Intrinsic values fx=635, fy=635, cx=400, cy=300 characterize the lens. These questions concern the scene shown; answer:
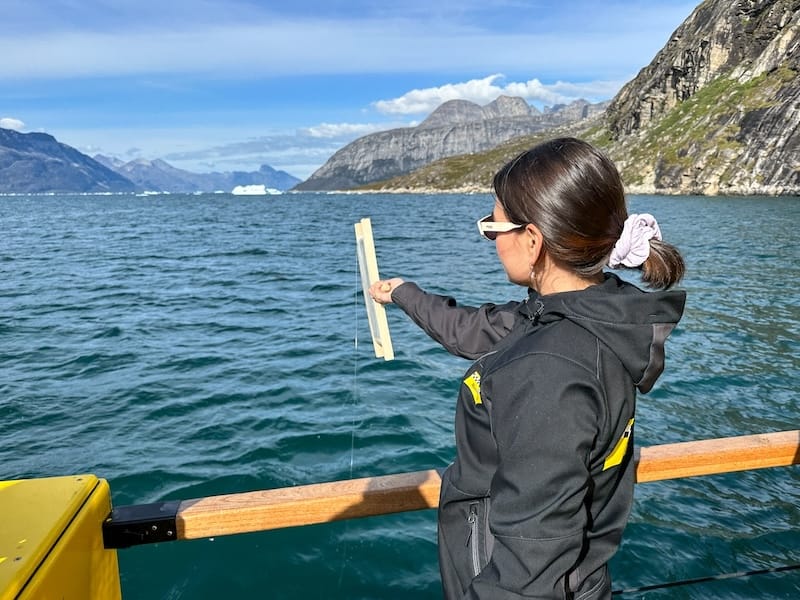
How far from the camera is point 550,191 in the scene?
6.63ft

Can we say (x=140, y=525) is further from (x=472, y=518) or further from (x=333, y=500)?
(x=472, y=518)

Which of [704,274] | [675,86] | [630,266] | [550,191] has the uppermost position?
[675,86]

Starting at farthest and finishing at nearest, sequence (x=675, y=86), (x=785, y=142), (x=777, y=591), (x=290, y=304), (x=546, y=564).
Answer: (x=675, y=86)
(x=785, y=142)
(x=290, y=304)
(x=777, y=591)
(x=546, y=564)

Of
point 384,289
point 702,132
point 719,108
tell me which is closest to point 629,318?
point 384,289

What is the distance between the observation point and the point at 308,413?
32.4 feet

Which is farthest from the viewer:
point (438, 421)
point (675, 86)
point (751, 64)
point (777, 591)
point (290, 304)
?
point (675, 86)

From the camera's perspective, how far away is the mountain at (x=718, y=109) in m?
87.5

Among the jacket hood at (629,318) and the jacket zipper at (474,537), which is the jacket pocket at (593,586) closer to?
the jacket zipper at (474,537)

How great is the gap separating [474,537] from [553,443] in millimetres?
672

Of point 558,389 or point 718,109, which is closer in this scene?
point 558,389

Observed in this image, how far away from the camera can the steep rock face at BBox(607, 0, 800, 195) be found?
287 ft

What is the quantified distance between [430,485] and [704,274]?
73.0 feet

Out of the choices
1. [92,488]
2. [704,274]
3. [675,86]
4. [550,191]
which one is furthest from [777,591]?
[675,86]

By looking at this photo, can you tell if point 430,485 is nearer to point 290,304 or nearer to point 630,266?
point 630,266
